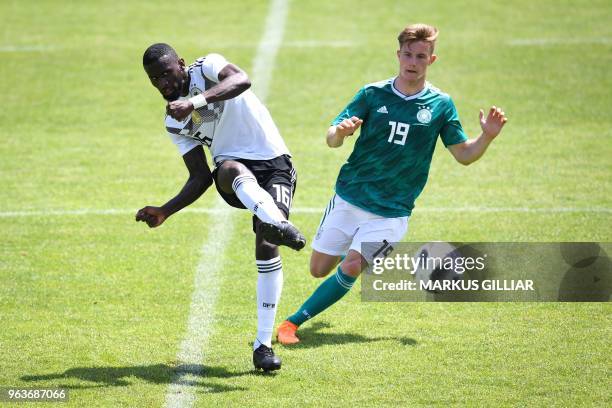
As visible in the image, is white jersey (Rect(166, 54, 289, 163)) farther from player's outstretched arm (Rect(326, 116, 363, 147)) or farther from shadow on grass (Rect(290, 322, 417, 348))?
shadow on grass (Rect(290, 322, 417, 348))

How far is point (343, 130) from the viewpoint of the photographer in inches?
243

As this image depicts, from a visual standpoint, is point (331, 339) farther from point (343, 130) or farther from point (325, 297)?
point (343, 130)

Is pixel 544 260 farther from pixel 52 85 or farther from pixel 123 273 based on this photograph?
pixel 52 85

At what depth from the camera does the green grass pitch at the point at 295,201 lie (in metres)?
6.28

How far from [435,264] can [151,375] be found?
263 centimetres

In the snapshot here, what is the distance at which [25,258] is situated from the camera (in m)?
8.59

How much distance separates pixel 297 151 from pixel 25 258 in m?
3.99

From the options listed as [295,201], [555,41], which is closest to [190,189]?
[295,201]

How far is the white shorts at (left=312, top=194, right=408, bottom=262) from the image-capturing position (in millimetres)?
6637

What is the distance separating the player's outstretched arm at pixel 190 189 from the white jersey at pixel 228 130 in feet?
0.24

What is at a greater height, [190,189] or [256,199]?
[256,199]

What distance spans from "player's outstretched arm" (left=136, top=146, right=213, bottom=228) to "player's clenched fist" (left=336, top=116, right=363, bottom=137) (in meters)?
1.03

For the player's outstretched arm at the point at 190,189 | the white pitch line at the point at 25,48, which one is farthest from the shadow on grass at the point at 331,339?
the white pitch line at the point at 25,48

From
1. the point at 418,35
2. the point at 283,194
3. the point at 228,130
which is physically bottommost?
the point at 283,194
